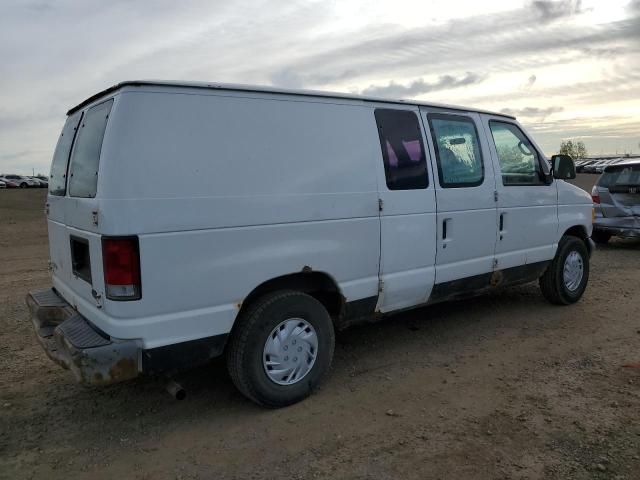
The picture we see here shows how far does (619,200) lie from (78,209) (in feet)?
32.0

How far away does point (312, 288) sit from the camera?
3943mm

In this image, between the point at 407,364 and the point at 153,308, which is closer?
the point at 153,308

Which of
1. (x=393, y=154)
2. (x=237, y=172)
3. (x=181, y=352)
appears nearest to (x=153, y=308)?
(x=181, y=352)

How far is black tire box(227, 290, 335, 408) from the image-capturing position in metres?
3.50

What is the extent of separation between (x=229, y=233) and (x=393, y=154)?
1602 mm

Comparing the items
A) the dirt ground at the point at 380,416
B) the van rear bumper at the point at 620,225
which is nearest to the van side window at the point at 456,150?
the dirt ground at the point at 380,416

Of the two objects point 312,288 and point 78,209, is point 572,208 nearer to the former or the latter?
point 312,288

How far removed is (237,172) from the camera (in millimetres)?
3404

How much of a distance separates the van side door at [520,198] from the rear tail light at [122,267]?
3.48 metres

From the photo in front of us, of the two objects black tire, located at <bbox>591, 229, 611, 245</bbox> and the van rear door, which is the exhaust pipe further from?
black tire, located at <bbox>591, 229, 611, 245</bbox>

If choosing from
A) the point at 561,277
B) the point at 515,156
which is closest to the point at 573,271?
the point at 561,277

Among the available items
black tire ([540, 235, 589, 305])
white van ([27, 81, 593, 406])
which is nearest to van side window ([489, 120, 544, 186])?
white van ([27, 81, 593, 406])

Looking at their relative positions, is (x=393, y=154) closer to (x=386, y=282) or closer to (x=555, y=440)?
(x=386, y=282)

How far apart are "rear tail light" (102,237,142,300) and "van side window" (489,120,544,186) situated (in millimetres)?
3621
